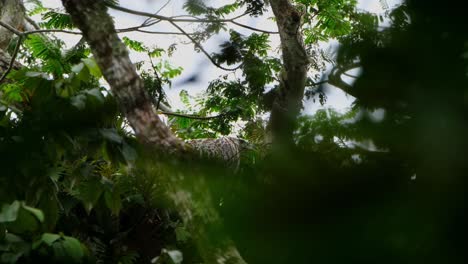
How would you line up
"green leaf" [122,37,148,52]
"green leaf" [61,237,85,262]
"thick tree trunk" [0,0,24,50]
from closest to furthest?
"green leaf" [61,237,85,262]
"green leaf" [122,37,148,52]
"thick tree trunk" [0,0,24,50]

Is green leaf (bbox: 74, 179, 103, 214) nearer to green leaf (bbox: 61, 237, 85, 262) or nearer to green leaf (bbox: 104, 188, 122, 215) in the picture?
green leaf (bbox: 104, 188, 122, 215)

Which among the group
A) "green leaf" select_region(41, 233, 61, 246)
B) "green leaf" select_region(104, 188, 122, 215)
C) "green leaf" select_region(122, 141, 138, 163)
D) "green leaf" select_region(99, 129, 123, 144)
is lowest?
"green leaf" select_region(41, 233, 61, 246)

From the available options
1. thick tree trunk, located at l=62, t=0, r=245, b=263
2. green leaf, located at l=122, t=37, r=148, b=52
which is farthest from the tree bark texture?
green leaf, located at l=122, t=37, r=148, b=52

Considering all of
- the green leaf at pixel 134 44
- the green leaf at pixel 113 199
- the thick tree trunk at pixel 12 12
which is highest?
the thick tree trunk at pixel 12 12

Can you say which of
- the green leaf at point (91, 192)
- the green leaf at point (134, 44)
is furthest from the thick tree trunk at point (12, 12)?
the green leaf at point (91, 192)

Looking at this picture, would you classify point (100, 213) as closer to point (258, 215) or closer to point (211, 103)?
point (211, 103)

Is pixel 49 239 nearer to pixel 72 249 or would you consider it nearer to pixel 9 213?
pixel 72 249

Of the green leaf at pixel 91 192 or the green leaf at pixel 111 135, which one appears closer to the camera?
the green leaf at pixel 111 135

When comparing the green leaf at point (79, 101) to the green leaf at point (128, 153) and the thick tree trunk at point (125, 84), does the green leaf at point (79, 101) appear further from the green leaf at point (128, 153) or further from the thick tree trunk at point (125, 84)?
the green leaf at point (128, 153)

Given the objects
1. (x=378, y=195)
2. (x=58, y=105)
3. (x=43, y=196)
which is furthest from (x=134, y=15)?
(x=378, y=195)

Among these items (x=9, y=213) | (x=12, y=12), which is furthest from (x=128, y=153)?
(x=12, y=12)

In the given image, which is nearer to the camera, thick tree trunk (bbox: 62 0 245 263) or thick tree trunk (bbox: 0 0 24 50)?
thick tree trunk (bbox: 62 0 245 263)

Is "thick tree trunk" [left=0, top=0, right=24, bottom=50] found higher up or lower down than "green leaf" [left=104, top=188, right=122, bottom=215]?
higher up

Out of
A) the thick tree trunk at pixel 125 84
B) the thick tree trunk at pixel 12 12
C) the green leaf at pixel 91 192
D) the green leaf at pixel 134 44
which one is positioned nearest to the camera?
the thick tree trunk at pixel 125 84
